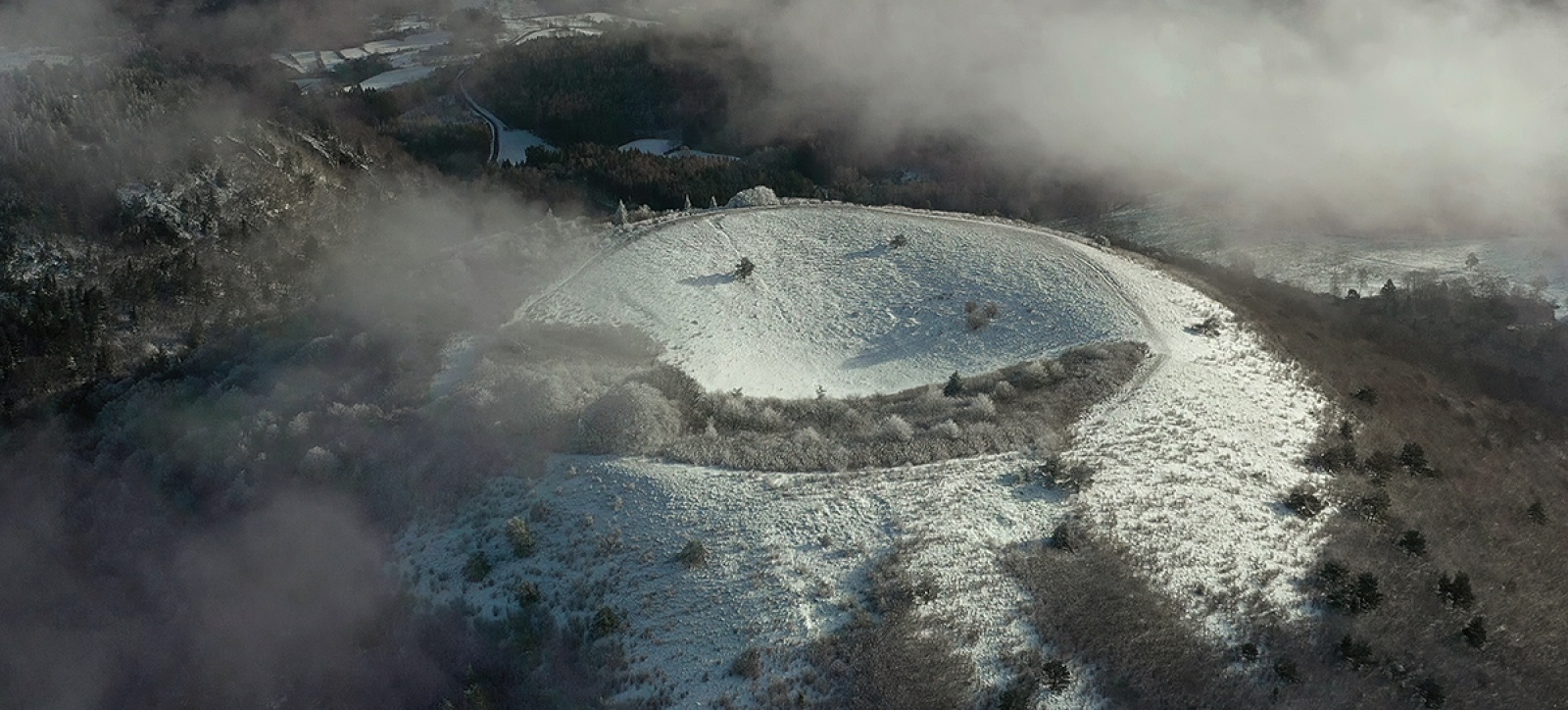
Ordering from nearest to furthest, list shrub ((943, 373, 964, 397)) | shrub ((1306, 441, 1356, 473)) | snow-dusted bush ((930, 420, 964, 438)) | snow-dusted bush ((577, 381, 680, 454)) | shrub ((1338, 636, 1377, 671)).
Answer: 1. shrub ((1338, 636, 1377, 671))
2. snow-dusted bush ((577, 381, 680, 454))
3. snow-dusted bush ((930, 420, 964, 438))
4. shrub ((1306, 441, 1356, 473))
5. shrub ((943, 373, 964, 397))

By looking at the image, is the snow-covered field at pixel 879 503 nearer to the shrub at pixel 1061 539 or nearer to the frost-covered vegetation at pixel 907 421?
the shrub at pixel 1061 539

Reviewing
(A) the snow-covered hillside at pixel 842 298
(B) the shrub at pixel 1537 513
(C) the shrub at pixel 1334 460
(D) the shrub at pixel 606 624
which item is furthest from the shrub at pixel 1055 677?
(B) the shrub at pixel 1537 513

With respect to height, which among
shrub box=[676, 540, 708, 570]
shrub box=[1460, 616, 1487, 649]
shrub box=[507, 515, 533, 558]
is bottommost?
shrub box=[507, 515, 533, 558]

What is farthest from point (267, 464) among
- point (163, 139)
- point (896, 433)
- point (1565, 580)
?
point (1565, 580)

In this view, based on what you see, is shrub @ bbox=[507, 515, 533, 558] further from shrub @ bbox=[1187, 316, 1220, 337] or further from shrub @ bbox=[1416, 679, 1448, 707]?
shrub @ bbox=[1187, 316, 1220, 337]

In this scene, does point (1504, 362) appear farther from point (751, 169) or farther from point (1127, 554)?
point (751, 169)

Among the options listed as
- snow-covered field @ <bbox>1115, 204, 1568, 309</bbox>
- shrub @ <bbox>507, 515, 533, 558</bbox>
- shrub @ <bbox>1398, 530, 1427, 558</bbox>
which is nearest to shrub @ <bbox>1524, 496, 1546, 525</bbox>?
shrub @ <bbox>1398, 530, 1427, 558</bbox>
